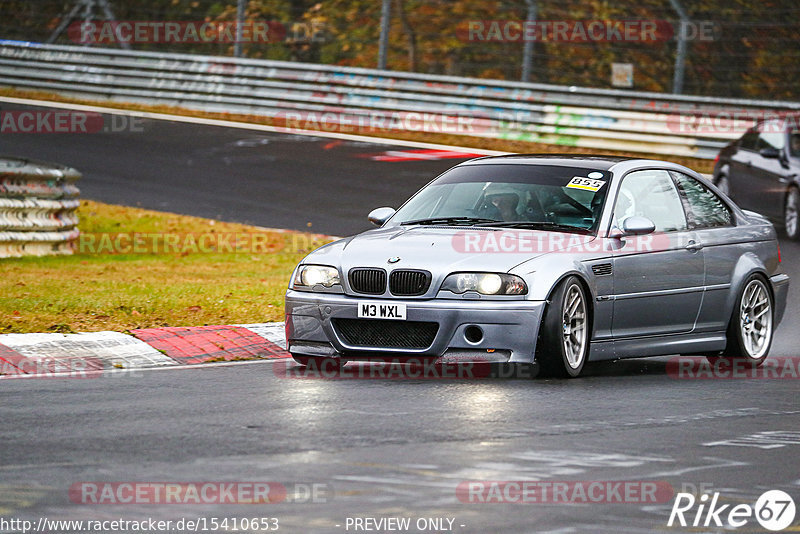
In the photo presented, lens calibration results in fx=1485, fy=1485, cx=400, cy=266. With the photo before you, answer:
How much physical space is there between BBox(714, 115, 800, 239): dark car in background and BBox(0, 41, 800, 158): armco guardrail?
5.06m

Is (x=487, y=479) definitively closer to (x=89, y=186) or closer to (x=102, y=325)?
(x=102, y=325)

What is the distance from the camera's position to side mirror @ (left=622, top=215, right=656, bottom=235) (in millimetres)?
9855

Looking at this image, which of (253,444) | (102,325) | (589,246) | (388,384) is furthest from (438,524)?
(102,325)

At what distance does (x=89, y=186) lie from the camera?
22.3 m

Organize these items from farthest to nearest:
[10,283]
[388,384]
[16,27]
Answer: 1. [16,27]
2. [10,283]
3. [388,384]

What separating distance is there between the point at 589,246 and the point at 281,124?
64.3ft
